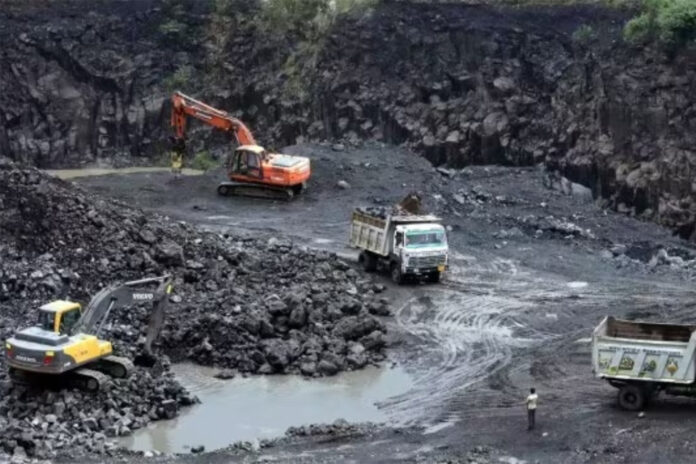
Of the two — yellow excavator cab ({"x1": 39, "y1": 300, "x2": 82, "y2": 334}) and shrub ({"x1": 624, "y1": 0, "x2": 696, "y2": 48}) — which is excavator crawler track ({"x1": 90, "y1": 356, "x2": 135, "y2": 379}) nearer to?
yellow excavator cab ({"x1": 39, "y1": 300, "x2": 82, "y2": 334})

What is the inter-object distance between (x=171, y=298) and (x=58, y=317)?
5.06 meters

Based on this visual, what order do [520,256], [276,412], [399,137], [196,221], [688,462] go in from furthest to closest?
1. [399,137]
2. [196,221]
3. [520,256]
4. [276,412]
5. [688,462]

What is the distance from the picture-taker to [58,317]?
20781 mm

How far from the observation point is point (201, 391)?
22766mm

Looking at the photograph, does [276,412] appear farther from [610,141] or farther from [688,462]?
[610,141]

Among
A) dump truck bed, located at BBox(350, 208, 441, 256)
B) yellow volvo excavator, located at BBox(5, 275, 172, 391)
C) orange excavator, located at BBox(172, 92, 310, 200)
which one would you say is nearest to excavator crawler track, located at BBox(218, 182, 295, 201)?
orange excavator, located at BBox(172, 92, 310, 200)

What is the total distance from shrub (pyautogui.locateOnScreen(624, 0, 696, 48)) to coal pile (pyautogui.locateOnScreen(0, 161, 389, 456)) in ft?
47.0

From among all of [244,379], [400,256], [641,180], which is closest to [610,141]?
[641,180]

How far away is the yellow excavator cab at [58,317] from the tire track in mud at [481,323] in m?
5.63

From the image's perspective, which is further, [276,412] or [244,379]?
[244,379]

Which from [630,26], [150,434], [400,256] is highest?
[630,26]

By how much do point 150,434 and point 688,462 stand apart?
845 centimetres

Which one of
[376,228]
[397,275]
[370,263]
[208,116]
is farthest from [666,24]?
[208,116]

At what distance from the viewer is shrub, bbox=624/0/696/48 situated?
123 ft
